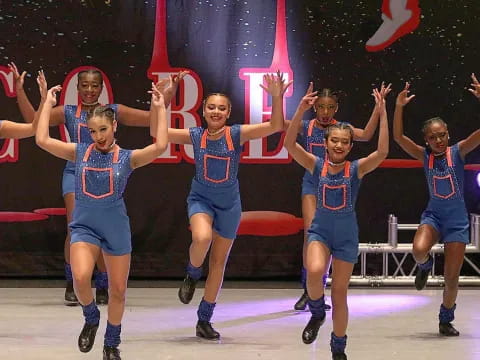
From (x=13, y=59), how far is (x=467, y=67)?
3.88 metres

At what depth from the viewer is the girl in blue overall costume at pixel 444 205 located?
6234 millimetres

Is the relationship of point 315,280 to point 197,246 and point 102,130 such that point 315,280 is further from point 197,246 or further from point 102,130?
point 102,130

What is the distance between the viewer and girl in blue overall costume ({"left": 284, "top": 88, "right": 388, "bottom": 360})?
5242 millimetres

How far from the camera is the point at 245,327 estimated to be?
646cm

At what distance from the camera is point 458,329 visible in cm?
644

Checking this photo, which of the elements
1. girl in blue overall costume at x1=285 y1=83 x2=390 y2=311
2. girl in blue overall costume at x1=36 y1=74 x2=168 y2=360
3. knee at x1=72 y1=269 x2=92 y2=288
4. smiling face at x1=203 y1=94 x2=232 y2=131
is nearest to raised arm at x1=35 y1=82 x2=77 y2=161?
girl in blue overall costume at x1=36 y1=74 x2=168 y2=360

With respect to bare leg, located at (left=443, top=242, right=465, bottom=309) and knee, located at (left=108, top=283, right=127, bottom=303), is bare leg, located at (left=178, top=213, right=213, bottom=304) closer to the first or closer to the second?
knee, located at (left=108, top=283, right=127, bottom=303)

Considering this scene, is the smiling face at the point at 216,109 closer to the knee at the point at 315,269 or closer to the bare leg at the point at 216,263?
the bare leg at the point at 216,263

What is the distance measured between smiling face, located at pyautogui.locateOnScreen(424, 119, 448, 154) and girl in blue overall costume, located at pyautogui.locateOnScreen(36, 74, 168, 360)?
1.98 metres

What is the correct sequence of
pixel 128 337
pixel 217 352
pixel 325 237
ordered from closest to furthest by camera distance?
1. pixel 325 237
2. pixel 217 352
3. pixel 128 337

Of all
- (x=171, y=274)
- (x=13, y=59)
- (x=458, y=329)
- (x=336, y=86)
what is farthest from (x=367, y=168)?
(x=13, y=59)

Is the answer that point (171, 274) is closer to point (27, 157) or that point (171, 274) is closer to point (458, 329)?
point (27, 157)

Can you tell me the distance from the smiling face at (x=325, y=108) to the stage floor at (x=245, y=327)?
1404 millimetres

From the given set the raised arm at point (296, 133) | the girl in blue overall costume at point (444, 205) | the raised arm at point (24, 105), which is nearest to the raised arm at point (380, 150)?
the raised arm at point (296, 133)
